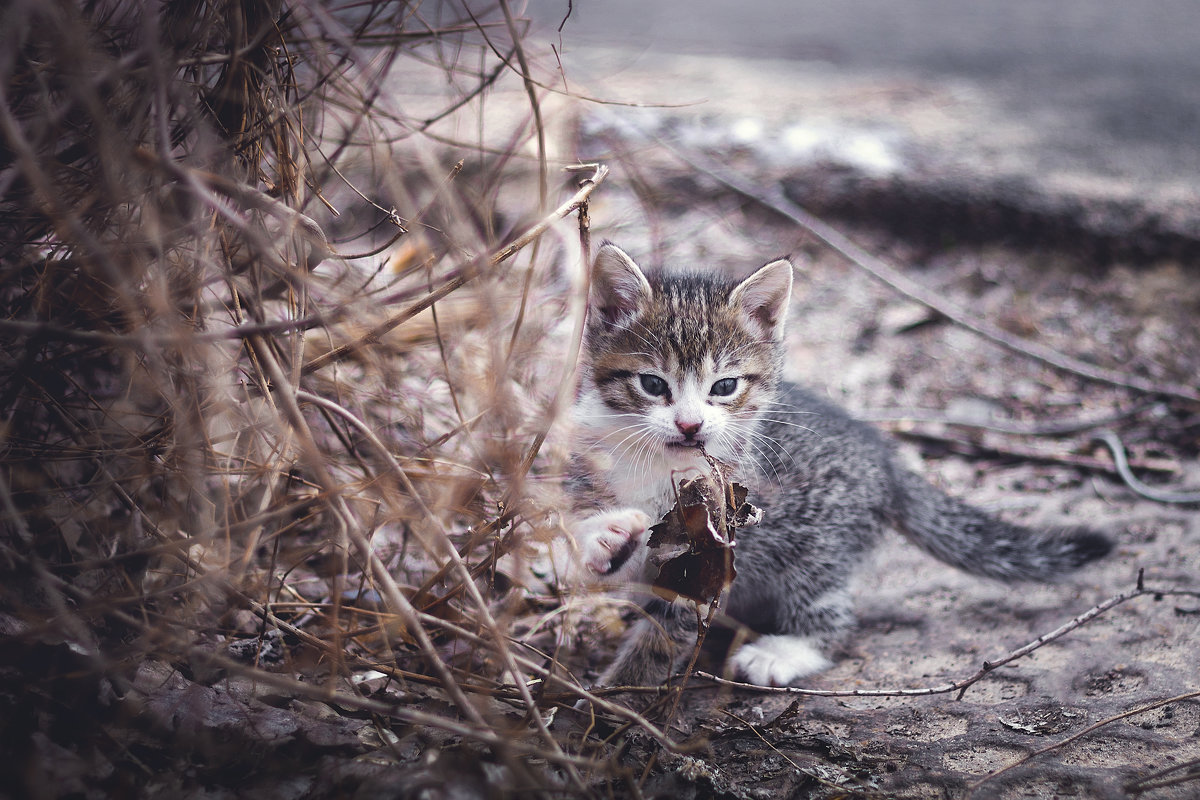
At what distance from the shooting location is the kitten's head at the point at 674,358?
2381mm

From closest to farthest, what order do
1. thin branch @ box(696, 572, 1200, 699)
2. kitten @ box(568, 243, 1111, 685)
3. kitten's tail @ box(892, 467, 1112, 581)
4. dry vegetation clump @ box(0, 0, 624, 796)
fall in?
1. dry vegetation clump @ box(0, 0, 624, 796)
2. thin branch @ box(696, 572, 1200, 699)
3. kitten @ box(568, 243, 1111, 685)
4. kitten's tail @ box(892, 467, 1112, 581)

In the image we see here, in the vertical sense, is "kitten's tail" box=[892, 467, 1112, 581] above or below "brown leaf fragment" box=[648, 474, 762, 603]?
below

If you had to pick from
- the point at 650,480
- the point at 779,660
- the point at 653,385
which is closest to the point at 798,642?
the point at 779,660

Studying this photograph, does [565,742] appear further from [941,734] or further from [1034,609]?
[1034,609]

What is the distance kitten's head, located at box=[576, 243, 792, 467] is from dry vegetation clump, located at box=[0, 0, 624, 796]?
37 cm

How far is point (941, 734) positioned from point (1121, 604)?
3.21 ft

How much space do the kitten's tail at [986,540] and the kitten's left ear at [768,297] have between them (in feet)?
2.42

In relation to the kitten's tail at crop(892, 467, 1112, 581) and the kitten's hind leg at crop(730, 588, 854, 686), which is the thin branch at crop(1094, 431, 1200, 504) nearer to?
the kitten's tail at crop(892, 467, 1112, 581)

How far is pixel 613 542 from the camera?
81.7 inches

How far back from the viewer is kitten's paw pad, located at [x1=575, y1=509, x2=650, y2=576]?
208 cm

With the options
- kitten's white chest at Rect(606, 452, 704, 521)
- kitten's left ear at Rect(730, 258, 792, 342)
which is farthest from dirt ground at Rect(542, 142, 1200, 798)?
kitten's left ear at Rect(730, 258, 792, 342)

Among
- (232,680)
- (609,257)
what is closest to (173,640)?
(232,680)

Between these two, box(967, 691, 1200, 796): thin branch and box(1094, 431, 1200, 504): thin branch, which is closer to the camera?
box(967, 691, 1200, 796): thin branch

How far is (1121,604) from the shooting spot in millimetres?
2562
